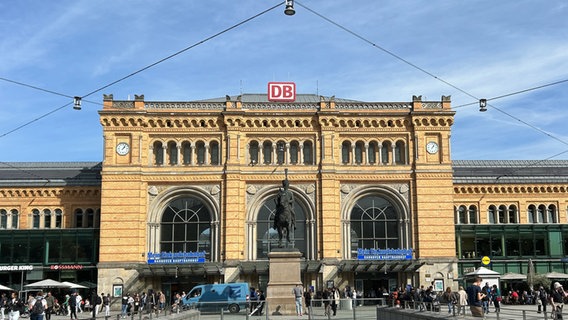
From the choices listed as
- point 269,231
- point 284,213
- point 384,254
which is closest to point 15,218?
point 269,231

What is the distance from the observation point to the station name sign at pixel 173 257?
50.7 m

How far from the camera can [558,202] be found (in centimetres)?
5950

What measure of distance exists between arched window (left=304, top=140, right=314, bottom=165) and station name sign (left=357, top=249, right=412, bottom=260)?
802 centimetres

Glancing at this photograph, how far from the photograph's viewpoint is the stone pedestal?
35219 mm

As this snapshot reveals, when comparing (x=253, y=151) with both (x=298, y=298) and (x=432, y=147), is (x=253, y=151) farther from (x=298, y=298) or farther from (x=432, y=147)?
(x=298, y=298)

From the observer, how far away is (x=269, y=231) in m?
52.3

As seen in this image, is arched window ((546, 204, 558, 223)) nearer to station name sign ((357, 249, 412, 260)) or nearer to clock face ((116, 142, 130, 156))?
station name sign ((357, 249, 412, 260))

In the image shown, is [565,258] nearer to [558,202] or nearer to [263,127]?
[558,202]

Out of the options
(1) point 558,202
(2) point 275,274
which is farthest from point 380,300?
(1) point 558,202

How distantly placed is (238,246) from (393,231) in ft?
40.6

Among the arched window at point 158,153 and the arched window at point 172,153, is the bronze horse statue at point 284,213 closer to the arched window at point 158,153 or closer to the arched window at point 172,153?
the arched window at point 172,153

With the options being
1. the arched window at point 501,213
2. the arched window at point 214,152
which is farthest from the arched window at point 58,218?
the arched window at point 501,213

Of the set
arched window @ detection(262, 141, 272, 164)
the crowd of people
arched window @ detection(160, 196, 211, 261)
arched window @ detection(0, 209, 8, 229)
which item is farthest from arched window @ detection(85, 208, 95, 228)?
arched window @ detection(262, 141, 272, 164)

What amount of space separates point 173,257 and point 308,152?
44.0 ft
